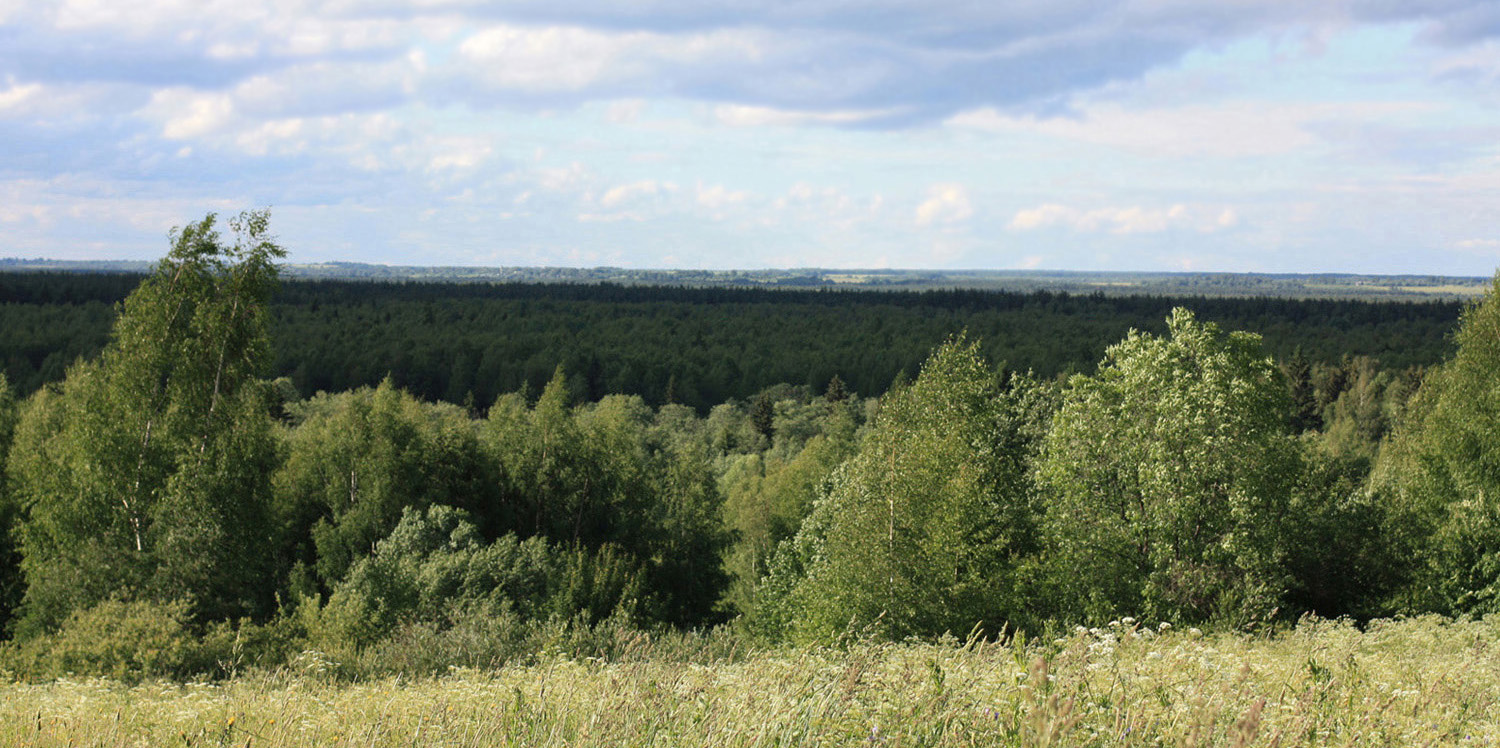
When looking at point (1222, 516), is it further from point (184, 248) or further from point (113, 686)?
point (184, 248)

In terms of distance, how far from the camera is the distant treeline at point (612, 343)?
4131 inches

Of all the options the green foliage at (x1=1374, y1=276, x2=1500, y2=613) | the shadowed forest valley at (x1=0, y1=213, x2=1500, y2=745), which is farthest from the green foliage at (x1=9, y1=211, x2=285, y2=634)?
the green foliage at (x1=1374, y1=276, x2=1500, y2=613)

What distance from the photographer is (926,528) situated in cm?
2048

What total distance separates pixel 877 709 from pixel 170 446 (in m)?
18.4

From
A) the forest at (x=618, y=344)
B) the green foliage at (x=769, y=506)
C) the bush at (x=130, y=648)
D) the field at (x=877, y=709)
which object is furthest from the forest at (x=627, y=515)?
the forest at (x=618, y=344)

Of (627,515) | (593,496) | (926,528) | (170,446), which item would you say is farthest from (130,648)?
(627,515)

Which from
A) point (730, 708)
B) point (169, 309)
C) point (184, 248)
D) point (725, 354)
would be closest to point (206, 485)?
point (169, 309)

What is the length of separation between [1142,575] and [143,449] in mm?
20806

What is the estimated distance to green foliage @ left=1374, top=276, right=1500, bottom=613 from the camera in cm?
2242

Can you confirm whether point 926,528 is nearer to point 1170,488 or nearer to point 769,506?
point 1170,488

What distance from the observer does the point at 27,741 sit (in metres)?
5.72

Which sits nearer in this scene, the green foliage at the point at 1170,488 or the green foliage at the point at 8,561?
the green foliage at the point at 1170,488

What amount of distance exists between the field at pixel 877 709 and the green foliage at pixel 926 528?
12.3 m

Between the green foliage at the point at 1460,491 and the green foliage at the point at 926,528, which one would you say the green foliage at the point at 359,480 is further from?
the green foliage at the point at 1460,491
